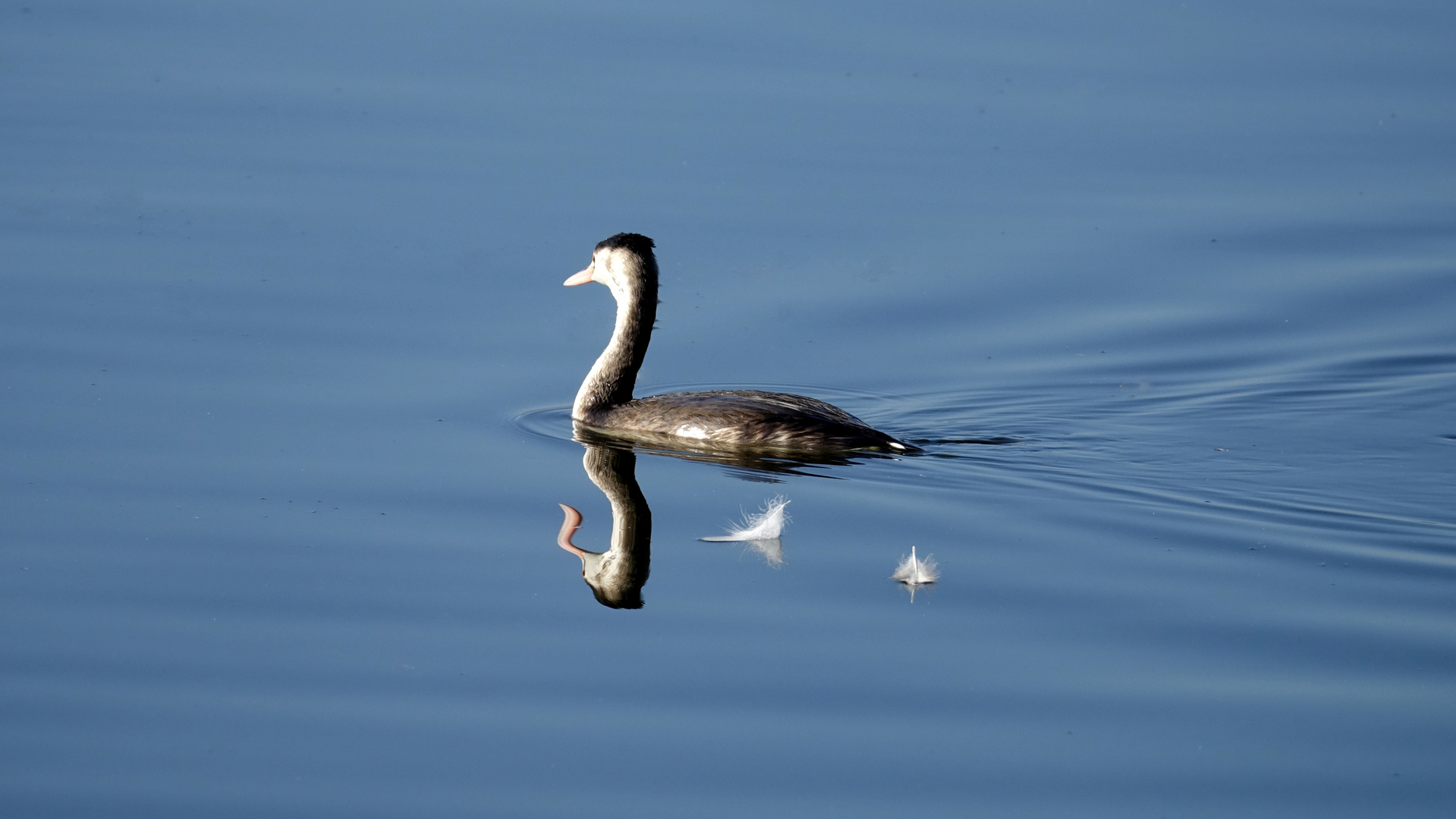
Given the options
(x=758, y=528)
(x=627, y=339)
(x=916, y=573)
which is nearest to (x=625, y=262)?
(x=627, y=339)

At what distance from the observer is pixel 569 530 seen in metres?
8.50

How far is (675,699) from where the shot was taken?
6.37 metres

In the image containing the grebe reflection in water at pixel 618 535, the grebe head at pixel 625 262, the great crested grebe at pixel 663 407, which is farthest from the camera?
the grebe head at pixel 625 262

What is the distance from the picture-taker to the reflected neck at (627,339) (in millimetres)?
10867

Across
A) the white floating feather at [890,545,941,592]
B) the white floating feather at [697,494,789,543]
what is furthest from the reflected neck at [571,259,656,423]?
the white floating feather at [890,545,941,592]

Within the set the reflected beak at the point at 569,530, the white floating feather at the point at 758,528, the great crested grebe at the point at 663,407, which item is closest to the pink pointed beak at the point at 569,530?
the reflected beak at the point at 569,530

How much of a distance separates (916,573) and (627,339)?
3.93 meters

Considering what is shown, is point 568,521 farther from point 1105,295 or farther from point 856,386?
point 1105,295

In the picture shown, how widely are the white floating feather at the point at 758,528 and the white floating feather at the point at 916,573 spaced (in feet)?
2.37

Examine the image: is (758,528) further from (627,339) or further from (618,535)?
(627,339)

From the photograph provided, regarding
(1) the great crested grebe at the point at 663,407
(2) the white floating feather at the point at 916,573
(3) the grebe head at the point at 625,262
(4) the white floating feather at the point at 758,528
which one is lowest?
(2) the white floating feather at the point at 916,573

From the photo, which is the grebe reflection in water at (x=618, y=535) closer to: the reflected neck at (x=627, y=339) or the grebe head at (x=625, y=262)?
the reflected neck at (x=627, y=339)

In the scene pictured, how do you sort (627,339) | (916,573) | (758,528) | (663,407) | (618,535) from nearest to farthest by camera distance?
(916,573) < (758,528) < (618,535) < (663,407) < (627,339)

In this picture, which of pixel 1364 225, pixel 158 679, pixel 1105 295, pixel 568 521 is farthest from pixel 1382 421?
pixel 158 679
